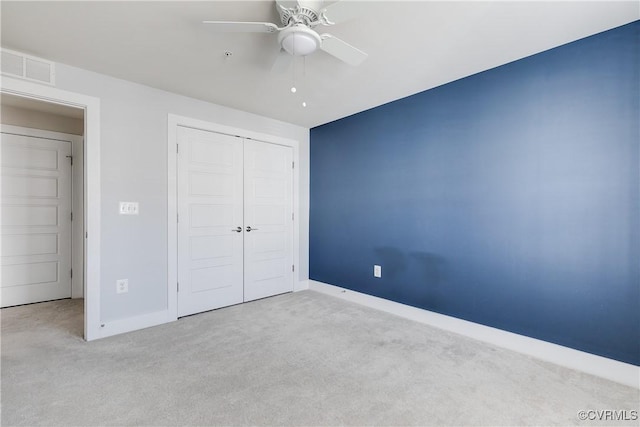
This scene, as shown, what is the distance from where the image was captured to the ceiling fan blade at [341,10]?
1.46 meters

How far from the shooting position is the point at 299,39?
1749 mm

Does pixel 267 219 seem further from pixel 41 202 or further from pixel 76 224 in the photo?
pixel 41 202

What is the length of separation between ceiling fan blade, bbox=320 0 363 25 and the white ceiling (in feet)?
0.14

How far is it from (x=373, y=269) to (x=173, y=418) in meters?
2.46

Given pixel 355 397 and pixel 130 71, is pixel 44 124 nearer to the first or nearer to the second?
pixel 130 71

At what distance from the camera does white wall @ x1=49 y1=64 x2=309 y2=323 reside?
2664 mm

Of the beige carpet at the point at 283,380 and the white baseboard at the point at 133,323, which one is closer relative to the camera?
the beige carpet at the point at 283,380

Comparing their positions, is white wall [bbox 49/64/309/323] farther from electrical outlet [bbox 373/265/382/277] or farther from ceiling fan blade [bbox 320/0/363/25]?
electrical outlet [bbox 373/265/382/277]

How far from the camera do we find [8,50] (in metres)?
2.24

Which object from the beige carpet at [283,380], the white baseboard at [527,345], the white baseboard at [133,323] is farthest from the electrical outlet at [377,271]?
the white baseboard at [133,323]

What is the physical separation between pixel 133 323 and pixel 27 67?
231cm

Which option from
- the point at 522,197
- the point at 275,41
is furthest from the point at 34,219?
the point at 522,197

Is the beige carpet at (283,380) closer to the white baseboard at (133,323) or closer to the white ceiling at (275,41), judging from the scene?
the white baseboard at (133,323)

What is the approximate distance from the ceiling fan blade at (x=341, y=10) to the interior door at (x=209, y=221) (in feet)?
7.13
